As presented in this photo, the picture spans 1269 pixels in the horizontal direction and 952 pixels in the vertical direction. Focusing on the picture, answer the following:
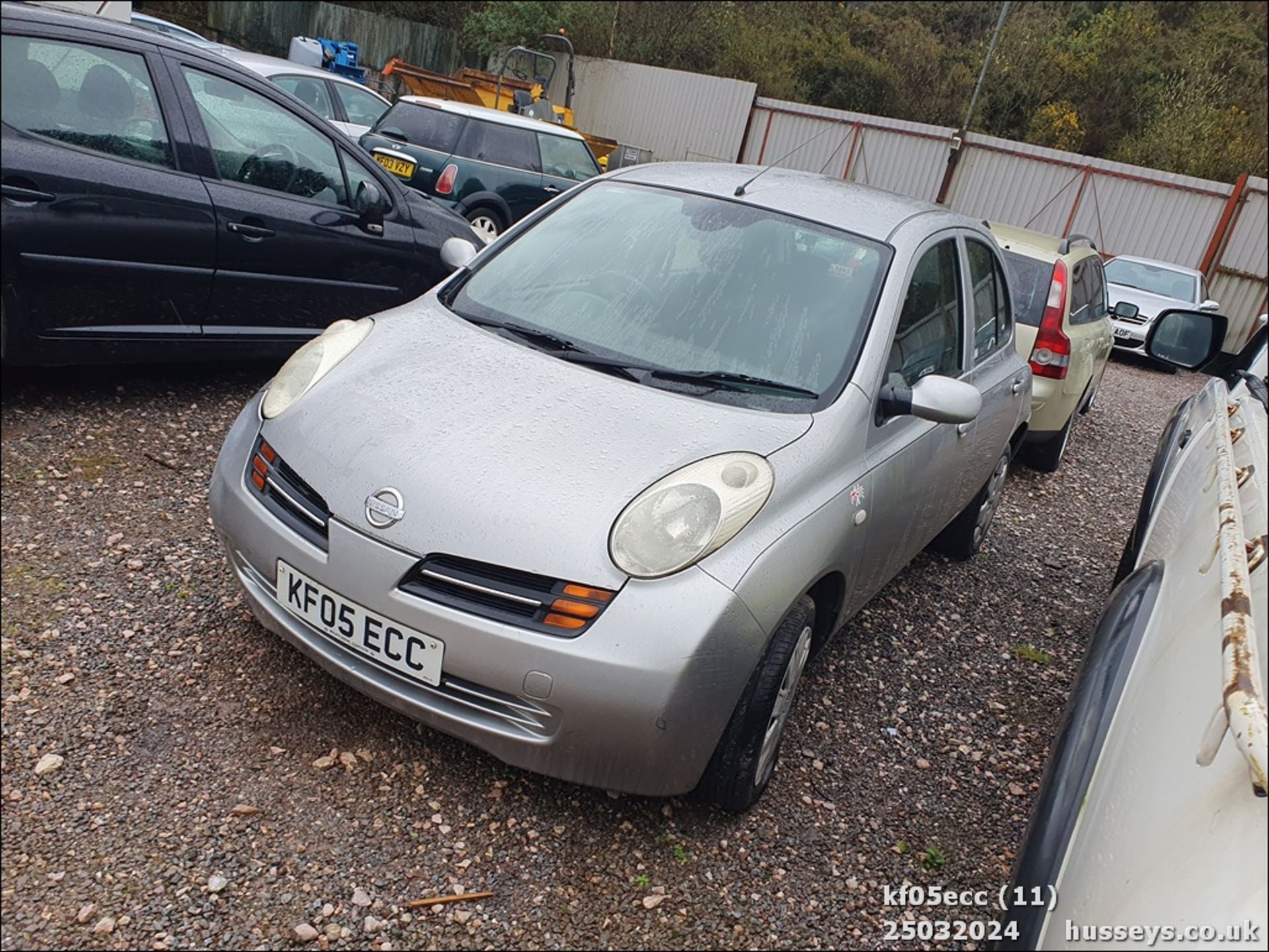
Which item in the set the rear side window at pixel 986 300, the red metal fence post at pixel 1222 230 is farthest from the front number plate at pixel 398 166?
the red metal fence post at pixel 1222 230

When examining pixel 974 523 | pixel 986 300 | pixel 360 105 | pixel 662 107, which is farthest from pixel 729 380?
pixel 662 107

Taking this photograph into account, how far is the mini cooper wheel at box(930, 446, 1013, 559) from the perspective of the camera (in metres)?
4.68

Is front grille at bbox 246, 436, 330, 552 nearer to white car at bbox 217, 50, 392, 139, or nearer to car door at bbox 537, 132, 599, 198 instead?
white car at bbox 217, 50, 392, 139

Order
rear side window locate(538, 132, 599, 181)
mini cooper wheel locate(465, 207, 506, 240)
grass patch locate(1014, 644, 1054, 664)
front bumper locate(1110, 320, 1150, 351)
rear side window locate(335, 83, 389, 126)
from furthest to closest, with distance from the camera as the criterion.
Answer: front bumper locate(1110, 320, 1150, 351) → rear side window locate(335, 83, 389, 126) → rear side window locate(538, 132, 599, 181) → mini cooper wheel locate(465, 207, 506, 240) → grass patch locate(1014, 644, 1054, 664)

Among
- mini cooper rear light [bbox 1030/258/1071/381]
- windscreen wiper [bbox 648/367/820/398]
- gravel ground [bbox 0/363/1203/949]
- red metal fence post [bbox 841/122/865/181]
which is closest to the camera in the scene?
gravel ground [bbox 0/363/1203/949]

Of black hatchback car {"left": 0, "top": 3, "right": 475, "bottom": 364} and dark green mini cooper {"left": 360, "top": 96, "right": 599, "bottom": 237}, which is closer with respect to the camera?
black hatchback car {"left": 0, "top": 3, "right": 475, "bottom": 364}

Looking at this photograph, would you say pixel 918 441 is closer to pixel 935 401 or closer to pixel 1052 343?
pixel 935 401

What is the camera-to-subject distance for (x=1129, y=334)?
13.0m

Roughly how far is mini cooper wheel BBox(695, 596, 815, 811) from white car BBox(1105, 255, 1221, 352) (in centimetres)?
1186

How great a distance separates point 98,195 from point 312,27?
23034mm

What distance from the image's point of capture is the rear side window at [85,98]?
12.0ft

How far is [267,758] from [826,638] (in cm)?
167

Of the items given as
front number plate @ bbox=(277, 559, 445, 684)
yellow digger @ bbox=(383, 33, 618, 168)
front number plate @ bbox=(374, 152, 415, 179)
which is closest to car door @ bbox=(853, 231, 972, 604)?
front number plate @ bbox=(277, 559, 445, 684)

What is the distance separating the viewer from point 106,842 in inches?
85.6
